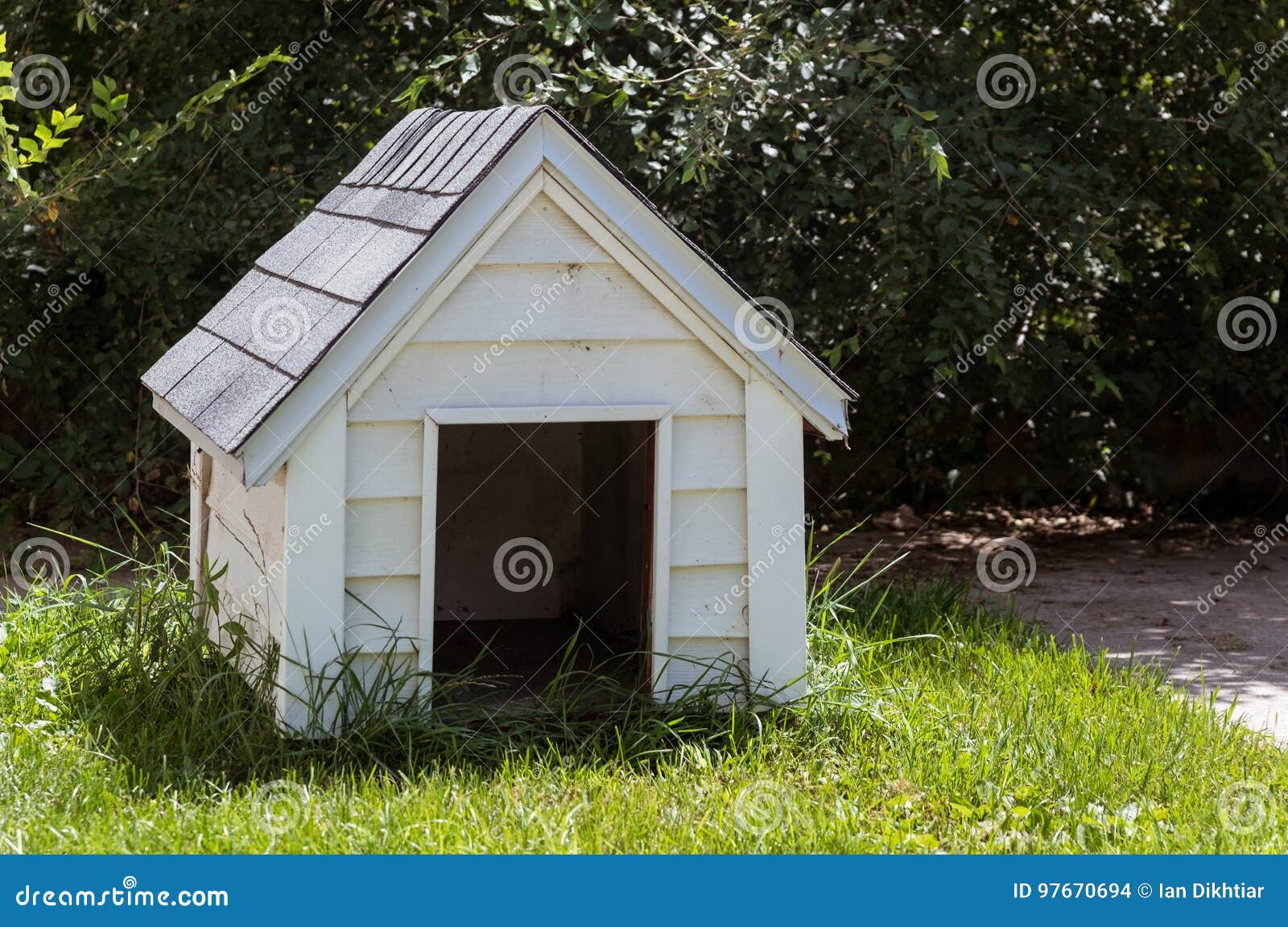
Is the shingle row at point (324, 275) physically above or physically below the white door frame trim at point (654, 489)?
above

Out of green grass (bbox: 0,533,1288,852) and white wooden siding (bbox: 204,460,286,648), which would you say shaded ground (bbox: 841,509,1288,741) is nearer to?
green grass (bbox: 0,533,1288,852)

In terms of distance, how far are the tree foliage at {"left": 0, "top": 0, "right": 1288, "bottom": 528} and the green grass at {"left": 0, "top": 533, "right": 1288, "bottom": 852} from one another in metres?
1.83

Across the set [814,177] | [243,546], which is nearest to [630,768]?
[243,546]

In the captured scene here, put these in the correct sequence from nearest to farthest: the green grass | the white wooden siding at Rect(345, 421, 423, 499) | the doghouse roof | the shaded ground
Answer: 1. the green grass
2. the doghouse roof
3. the white wooden siding at Rect(345, 421, 423, 499)
4. the shaded ground

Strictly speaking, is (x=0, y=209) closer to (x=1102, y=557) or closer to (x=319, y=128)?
(x=319, y=128)

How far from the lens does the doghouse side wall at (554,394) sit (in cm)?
379

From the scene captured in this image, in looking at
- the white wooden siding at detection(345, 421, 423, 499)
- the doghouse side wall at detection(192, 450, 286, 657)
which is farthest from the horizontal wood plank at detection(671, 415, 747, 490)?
the doghouse side wall at detection(192, 450, 286, 657)

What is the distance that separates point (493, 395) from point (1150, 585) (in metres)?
4.29

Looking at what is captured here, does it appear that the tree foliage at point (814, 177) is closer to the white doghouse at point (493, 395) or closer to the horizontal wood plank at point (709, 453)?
the white doghouse at point (493, 395)

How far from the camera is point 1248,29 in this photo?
21.9 ft

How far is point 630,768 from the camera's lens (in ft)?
12.4

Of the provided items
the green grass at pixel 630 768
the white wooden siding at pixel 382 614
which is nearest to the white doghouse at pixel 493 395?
the white wooden siding at pixel 382 614

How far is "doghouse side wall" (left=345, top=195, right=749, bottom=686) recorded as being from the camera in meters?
3.79

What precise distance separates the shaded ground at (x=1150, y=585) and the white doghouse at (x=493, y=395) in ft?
5.25
